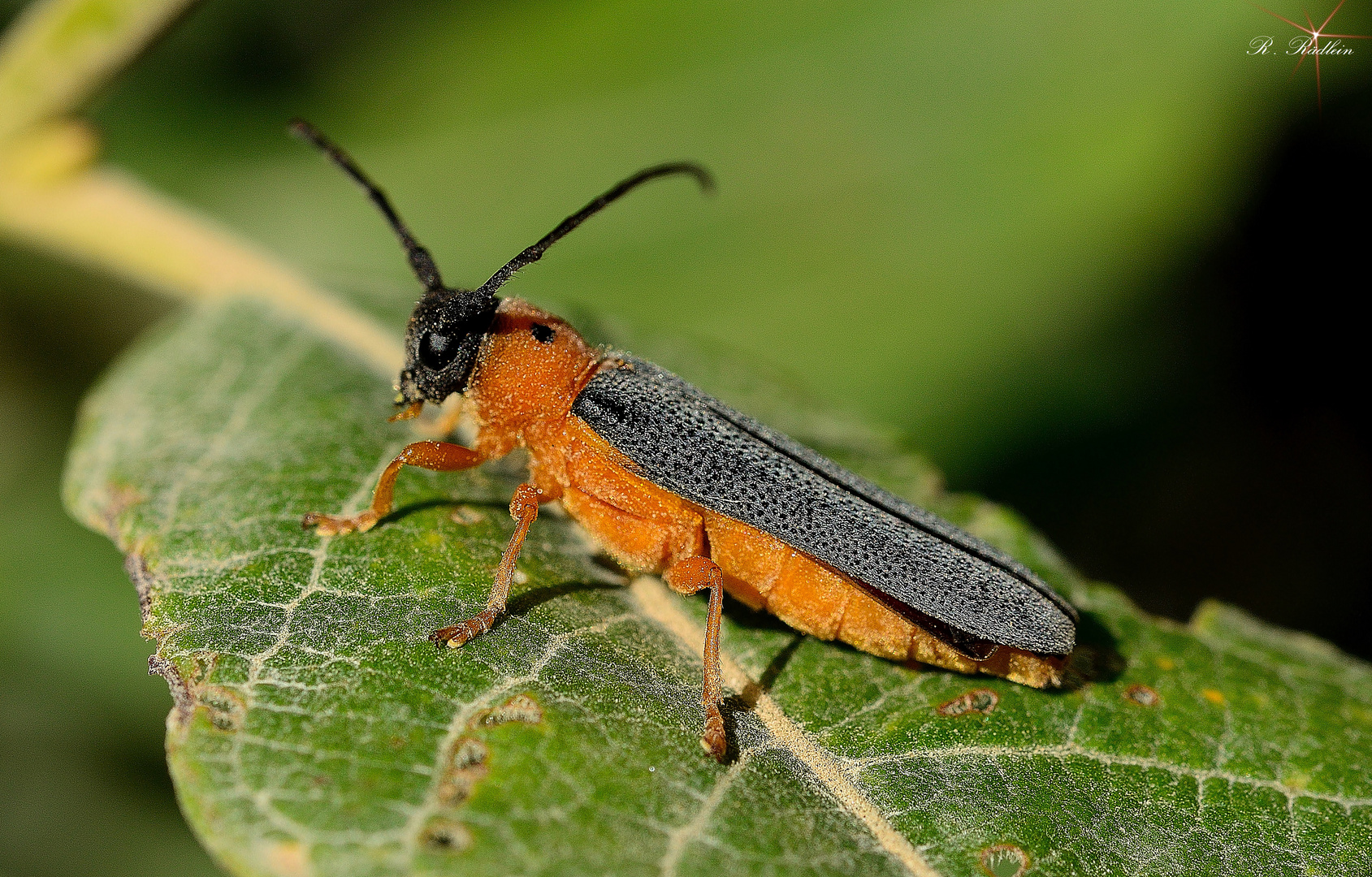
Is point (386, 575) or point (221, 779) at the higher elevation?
point (386, 575)

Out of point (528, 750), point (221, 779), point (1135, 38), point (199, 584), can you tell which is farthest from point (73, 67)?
point (1135, 38)

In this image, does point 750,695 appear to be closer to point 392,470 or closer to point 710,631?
point 710,631

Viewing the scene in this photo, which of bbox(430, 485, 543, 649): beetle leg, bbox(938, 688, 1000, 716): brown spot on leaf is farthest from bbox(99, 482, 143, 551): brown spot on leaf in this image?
bbox(938, 688, 1000, 716): brown spot on leaf

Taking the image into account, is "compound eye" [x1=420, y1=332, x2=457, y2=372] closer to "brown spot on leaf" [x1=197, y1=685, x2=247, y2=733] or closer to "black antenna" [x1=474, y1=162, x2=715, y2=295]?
"black antenna" [x1=474, y1=162, x2=715, y2=295]

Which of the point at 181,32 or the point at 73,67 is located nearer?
the point at 73,67

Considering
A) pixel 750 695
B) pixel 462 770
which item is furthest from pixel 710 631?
pixel 462 770

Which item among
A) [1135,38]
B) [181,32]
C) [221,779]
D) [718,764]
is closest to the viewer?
[221,779]

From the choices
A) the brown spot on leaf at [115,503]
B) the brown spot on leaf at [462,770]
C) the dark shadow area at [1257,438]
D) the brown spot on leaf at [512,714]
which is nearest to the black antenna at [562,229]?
the brown spot on leaf at [115,503]

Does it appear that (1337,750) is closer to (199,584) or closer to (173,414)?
(199,584)
